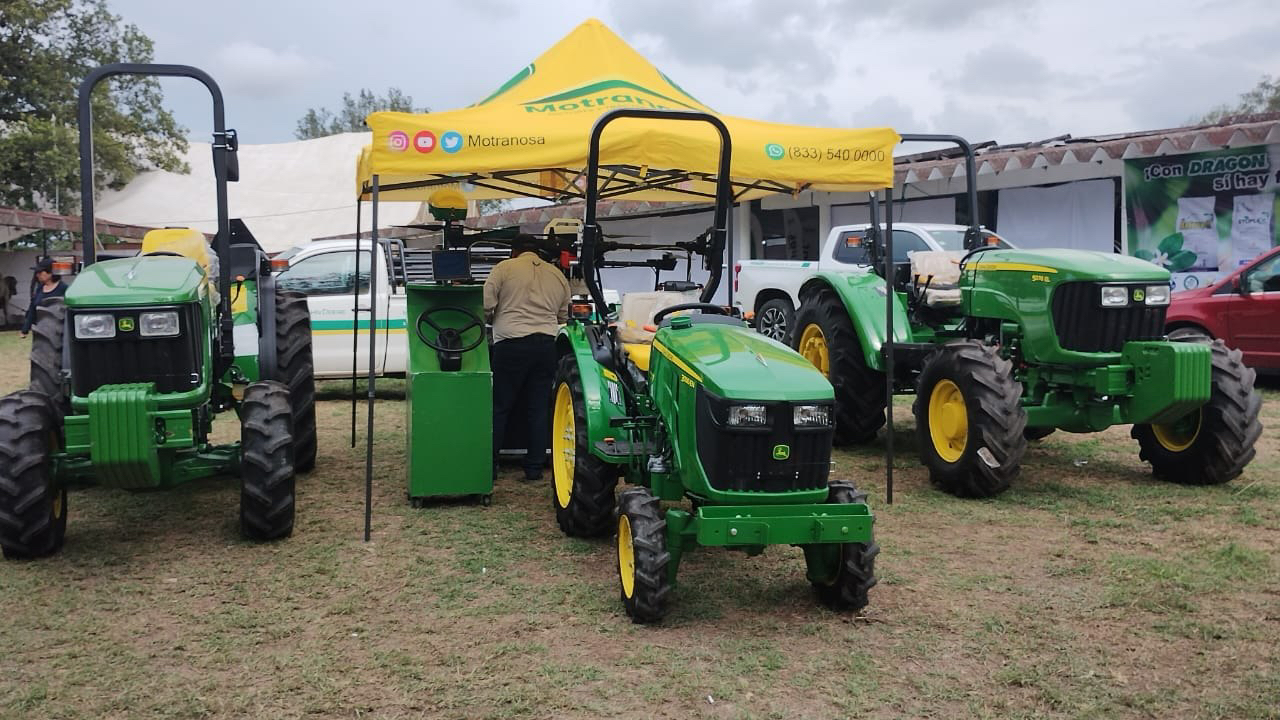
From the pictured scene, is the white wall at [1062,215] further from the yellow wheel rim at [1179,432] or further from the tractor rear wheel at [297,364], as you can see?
the tractor rear wheel at [297,364]

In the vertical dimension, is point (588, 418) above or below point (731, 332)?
below

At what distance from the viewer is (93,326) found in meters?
5.19

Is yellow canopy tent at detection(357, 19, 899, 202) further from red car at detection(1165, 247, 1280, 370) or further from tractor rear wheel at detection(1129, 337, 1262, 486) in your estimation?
red car at detection(1165, 247, 1280, 370)

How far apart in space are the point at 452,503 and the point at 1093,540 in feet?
12.2

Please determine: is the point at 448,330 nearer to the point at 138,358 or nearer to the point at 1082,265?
the point at 138,358

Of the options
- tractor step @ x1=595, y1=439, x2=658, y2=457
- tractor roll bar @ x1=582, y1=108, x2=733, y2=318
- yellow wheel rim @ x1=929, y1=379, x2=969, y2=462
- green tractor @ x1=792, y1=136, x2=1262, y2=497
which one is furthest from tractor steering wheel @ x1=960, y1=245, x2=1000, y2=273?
tractor step @ x1=595, y1=439, x2=658, y2=457

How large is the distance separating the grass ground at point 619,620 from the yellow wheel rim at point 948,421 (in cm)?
39

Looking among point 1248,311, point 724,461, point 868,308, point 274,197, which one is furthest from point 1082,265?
point 274,197

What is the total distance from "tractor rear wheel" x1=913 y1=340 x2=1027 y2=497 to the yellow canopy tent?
129 centimetres

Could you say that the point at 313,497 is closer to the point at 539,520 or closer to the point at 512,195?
the point at 539,520

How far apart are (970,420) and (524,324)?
283cm

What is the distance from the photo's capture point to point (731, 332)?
16.2 ft

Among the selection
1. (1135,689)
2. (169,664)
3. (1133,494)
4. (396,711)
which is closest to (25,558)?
(169,664)

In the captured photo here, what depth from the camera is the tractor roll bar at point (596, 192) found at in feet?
17.6
